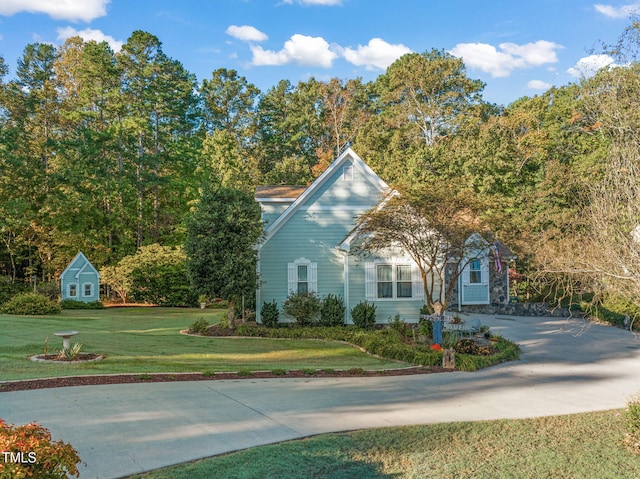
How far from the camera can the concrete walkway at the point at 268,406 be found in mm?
6805

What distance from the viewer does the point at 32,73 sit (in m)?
40.1

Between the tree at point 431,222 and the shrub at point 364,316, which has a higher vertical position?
the tree at point 431,222

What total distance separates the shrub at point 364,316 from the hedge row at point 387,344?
39cm

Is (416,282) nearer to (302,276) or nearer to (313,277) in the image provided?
(313,277)

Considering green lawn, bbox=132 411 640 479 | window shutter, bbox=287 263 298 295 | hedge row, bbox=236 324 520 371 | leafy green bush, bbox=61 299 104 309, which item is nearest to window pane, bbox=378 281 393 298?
hedge row, bbox=236 324 520 371

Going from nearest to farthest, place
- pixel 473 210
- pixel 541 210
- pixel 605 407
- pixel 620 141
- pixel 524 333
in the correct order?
1. pixel 620 141
2. pixel 605 407
3. pixel 473 210
4. pixel 524 333
5. pixel 541 210

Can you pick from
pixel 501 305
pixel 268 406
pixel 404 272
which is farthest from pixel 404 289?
pixel 268 406

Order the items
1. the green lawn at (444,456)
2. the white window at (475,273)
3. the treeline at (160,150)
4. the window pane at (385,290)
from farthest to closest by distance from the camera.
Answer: the treeline at (160,150), the white window at (475,273), the window pane at (385,290), the green lawn at (444,456)

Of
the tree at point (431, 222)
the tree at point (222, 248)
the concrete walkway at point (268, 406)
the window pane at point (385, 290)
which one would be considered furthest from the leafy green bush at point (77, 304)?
the concrete walkway at point (268, 406)

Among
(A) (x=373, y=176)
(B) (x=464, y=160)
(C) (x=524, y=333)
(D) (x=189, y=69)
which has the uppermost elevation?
(D) (x=189, y=69)

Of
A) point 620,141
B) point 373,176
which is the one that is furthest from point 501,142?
point 620,141

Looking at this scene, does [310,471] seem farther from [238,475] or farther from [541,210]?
[541,210]

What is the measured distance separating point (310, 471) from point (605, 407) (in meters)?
6.45

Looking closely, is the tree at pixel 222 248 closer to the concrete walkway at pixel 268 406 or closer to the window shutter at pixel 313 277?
the window shutter at pixel 313 277
